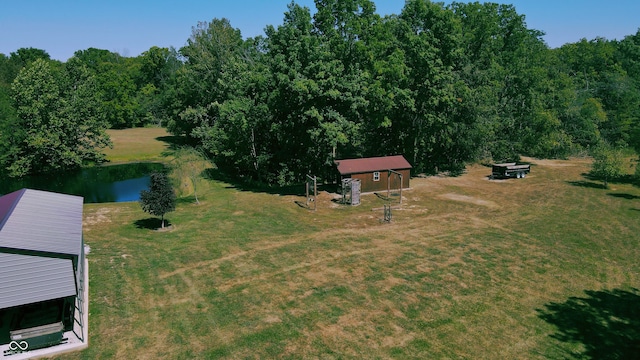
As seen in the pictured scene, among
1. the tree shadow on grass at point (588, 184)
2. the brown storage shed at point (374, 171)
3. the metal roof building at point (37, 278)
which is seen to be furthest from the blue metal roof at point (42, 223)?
the tree shadow on grass at point (588, 184)

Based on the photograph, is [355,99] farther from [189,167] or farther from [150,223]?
[150,223]

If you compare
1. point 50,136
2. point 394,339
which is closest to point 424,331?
point 394,339

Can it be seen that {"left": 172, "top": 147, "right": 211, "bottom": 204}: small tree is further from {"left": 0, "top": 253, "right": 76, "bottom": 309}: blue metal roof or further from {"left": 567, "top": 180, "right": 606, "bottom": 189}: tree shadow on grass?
{"left": 567, "top": 180, "right": 606, "bottom": 189}: tree shadow on grass

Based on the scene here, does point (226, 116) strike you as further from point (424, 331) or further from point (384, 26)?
point (424, 331)

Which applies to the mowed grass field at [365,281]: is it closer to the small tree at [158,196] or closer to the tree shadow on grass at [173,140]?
the small tree at [158,196]

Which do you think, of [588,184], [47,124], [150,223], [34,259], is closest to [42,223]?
[34,259]
